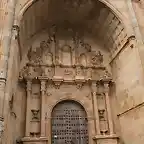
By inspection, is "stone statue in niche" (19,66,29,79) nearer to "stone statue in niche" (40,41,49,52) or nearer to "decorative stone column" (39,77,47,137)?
"decorative stone column" (39,77,47,137)

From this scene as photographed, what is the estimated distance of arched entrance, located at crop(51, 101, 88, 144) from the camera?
20.3ft

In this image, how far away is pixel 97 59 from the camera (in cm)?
741

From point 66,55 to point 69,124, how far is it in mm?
2324

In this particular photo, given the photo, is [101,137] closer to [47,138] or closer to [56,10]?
[47,138]

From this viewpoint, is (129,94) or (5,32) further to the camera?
(129,94)

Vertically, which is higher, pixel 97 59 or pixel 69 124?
pixel 97 59

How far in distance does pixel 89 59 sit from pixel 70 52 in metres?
0.69

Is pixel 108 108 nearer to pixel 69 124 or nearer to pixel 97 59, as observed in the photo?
pixel 69 124

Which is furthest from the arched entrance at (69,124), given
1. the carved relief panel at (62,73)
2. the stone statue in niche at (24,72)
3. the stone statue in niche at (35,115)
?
the stone statue in niche at (24,72)

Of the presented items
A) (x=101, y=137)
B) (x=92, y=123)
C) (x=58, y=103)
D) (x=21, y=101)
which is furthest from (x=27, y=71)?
(x=101, y=137)

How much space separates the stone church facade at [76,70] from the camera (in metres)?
5.68

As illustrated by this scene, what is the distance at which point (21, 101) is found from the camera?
6.38 metres

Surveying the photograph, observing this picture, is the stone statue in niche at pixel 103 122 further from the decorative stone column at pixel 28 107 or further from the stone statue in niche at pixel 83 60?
the decorative stone column at pixel 28 107

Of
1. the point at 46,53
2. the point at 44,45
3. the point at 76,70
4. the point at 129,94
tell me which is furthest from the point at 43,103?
the point at 129,94
